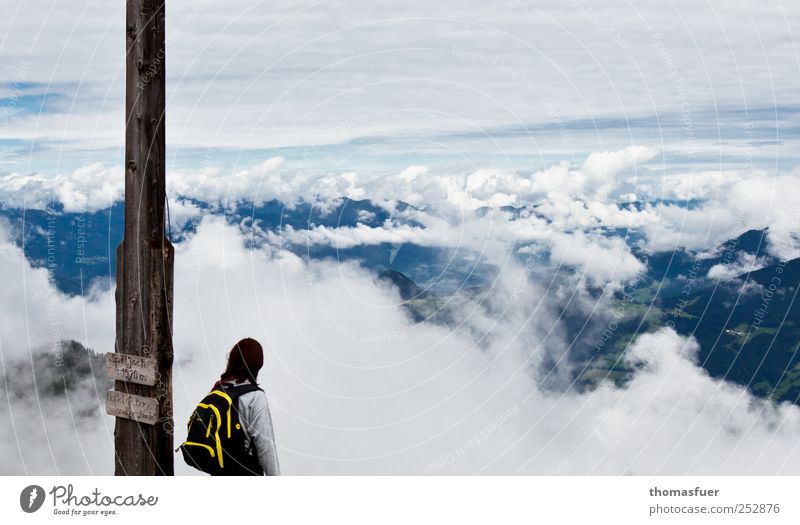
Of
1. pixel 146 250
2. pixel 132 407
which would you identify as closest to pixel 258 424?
pixel 132 407

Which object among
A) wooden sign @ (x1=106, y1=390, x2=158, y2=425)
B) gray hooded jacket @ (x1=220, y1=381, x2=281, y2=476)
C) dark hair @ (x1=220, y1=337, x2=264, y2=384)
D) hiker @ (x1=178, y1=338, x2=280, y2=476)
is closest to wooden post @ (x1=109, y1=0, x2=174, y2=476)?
wooden sign @ (x1=106, y1=390, x2=158, y2=425)

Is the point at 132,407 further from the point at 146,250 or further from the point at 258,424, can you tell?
the point at 258,424

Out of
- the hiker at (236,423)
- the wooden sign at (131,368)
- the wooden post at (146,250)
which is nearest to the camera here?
the hiker at (236,423)

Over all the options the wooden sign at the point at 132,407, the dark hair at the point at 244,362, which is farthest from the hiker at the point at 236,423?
the wooden sign at the point at 132,407

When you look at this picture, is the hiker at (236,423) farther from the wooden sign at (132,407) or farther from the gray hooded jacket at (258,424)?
the wooden sign at (132,407)

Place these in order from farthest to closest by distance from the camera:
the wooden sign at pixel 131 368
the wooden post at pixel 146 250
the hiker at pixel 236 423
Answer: the wooden sign at pixel 131 368
the wooden post at pixel 146 250
the hiker at pixel 236 423
